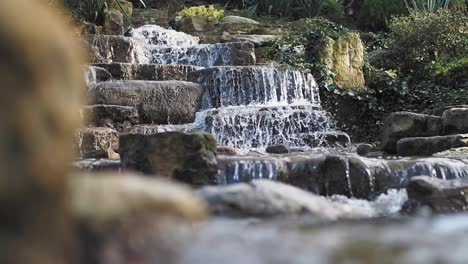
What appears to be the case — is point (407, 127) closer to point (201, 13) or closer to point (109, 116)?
point (109, 116)

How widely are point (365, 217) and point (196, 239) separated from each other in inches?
80.5

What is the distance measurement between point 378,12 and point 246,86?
923cm

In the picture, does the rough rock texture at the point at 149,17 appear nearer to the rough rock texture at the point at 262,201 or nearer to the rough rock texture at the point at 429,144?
the rough rock texture at the point at 429,144

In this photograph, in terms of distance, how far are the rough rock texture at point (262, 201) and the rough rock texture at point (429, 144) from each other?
12.6ft

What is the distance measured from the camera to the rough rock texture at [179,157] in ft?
20.0

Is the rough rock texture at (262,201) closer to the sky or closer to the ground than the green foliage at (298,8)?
closer to the ground

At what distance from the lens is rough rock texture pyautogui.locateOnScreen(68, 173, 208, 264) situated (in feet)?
7.38

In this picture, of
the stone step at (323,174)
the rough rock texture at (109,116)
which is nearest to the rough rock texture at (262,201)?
the stone step at (323,174)

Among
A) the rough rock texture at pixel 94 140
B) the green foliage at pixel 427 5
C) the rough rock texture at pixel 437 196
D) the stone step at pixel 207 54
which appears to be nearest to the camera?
the rough rock texture at pixel 437 196

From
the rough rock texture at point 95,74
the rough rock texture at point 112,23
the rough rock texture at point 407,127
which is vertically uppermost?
the rough rock texture at point 112,23

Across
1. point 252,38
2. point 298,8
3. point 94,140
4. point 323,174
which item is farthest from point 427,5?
point 323,174

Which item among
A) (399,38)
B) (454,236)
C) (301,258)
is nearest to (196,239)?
(301,258)

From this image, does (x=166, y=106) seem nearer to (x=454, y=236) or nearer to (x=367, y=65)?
(x=367, y=65)

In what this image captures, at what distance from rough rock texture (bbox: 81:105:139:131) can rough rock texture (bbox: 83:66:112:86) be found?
1.51 m
